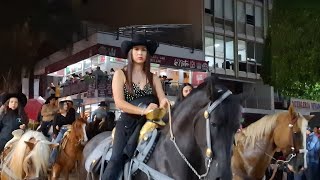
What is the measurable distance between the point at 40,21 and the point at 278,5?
187 centimetres

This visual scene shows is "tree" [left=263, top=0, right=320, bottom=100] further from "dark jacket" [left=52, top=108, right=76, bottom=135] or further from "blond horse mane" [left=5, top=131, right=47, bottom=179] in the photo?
"dark jacket" [left=52, top=108, right=76, bottom=135]

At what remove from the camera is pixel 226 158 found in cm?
228

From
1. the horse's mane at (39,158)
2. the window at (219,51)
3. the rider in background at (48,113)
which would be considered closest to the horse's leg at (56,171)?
the rider in background at (48,113)

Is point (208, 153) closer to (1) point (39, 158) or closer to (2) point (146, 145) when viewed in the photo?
(2) point (146, 145)

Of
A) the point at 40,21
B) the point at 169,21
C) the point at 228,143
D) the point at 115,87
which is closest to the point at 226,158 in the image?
the point at 228,143

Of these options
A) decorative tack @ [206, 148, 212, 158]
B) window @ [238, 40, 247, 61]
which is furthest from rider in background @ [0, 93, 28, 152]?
window @ [238, 40, 247, 61]

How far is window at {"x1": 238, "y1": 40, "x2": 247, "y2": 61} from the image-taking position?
354 inches

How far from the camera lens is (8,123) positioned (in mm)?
5879

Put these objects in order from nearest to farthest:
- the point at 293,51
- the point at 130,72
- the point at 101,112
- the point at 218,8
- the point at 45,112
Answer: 1. the point at 130,72
2. the point at 293,51
3. the point at 101,112
4. the point at 45,112
5. the point at 218,8

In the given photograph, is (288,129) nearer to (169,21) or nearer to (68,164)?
(169,21)

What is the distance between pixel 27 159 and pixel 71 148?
353 cm

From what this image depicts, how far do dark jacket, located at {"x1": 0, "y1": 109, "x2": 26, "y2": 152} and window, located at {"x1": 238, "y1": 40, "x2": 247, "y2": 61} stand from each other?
191 inches

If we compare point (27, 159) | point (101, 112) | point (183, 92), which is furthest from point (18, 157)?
point (101, 112)

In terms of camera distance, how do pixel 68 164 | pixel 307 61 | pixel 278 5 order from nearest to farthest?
pixel 278 5, pixel 307 61, pixel 68 164
